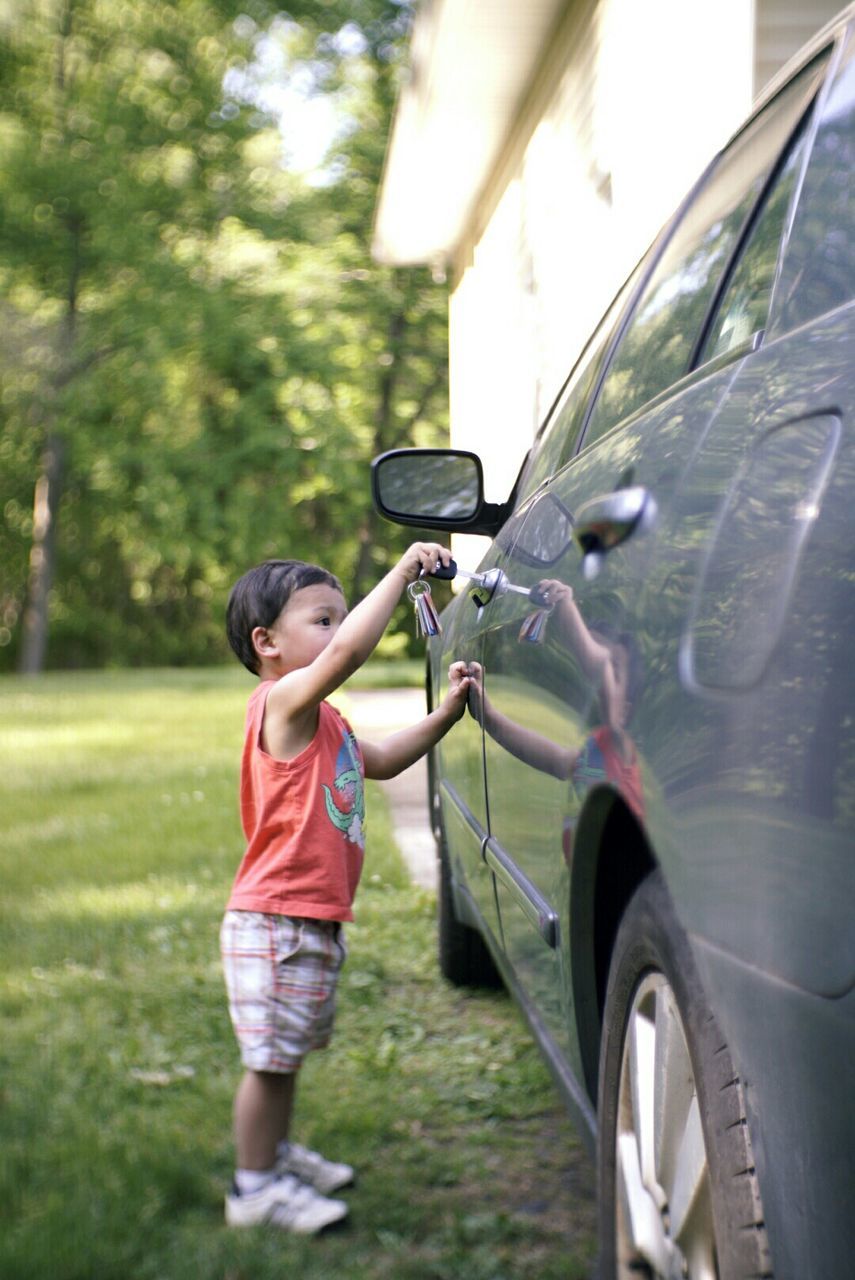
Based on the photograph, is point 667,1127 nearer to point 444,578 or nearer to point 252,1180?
point 444,578

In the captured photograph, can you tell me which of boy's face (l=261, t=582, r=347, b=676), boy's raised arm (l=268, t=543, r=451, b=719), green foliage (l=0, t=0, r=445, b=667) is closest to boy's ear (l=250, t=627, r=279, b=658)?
boy's face (l=261, t=582, r=347, b=676)

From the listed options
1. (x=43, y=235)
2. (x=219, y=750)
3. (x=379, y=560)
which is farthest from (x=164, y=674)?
(x=219, y=750)

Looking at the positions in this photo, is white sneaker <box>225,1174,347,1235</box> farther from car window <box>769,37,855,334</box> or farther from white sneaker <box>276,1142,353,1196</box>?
car window <box>769,37,855,334</box>

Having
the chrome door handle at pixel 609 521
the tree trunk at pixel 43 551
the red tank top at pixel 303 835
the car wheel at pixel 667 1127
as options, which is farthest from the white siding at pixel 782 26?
the tree trunk at pixel 43 551

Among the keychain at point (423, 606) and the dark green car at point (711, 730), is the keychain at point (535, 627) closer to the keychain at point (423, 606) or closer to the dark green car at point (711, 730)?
the dark green car at point (711, 730)

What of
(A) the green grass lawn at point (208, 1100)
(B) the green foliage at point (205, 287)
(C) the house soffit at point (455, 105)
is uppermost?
(B) the green foliage at point (205, 287)

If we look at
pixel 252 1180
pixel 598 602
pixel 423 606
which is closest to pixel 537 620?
pixel 598 602

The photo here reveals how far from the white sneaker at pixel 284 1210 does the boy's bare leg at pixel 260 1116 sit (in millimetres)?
54

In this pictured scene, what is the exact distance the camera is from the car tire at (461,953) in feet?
14.8

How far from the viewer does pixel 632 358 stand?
242cm

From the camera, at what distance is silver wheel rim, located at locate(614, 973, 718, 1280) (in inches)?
61.2

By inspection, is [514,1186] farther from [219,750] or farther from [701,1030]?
[219,750]

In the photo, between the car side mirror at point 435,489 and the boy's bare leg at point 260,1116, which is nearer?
the boy's bare leg at point 260,1116

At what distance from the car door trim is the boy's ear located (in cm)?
55
